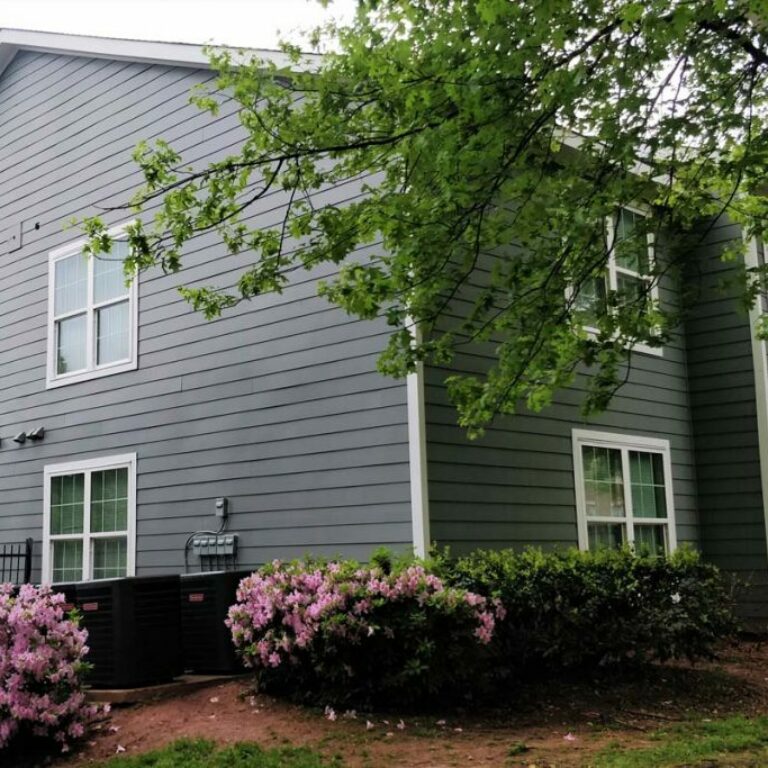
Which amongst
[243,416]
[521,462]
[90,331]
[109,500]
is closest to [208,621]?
[243,416]

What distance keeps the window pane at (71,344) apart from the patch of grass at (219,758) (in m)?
6.33

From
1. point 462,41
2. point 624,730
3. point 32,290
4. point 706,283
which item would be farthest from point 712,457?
point 32,290

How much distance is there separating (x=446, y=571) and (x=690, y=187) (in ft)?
11.8

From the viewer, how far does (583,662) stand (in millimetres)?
8227

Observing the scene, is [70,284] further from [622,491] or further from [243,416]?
[622,491]

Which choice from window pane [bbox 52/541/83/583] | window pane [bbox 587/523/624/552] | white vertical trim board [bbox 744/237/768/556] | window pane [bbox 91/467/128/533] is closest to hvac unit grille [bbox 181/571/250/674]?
window pane [bbox 91/467/128/533]

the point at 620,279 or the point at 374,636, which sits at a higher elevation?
the point at 620,279

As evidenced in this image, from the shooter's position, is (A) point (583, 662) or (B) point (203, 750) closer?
(B) point (203, 750)

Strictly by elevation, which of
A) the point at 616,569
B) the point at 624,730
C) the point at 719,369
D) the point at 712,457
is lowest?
the point at 624,730

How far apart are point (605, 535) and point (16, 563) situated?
7.06 metres

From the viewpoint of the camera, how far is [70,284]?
11914 millimetres

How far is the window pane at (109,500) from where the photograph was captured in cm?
1077

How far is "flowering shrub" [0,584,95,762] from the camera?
648 cm

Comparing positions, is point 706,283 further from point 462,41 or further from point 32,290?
point 32,290
